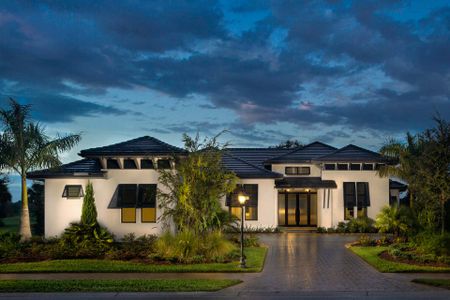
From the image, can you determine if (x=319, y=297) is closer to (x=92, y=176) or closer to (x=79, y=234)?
(x=79, y=234)

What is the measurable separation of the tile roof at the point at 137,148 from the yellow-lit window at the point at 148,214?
2804 millimetres

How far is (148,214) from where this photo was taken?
88.8 feet

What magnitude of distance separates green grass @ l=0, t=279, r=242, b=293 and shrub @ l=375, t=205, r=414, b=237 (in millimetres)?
12876

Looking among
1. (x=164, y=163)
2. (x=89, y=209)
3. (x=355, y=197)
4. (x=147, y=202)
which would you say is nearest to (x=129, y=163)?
(x=164, y=163)

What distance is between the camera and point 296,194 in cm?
3634

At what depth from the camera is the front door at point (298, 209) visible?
36.2m

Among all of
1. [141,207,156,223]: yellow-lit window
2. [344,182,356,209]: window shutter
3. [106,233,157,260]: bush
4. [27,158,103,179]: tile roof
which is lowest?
[106,233,157,260]: bush

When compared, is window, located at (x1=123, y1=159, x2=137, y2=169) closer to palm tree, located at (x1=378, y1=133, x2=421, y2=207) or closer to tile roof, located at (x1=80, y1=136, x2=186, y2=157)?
tile roof, located at (x1=80, y1=136, x2=186, y2=157)

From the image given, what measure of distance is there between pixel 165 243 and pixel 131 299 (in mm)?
6639

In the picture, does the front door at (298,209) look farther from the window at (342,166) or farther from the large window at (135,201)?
the large window at (135,201)

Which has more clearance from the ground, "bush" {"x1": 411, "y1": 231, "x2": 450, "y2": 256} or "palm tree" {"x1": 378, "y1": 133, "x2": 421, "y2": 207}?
"palm tree" {"x1": 378, "y1": 133, "x2": 421, "y2": 207}

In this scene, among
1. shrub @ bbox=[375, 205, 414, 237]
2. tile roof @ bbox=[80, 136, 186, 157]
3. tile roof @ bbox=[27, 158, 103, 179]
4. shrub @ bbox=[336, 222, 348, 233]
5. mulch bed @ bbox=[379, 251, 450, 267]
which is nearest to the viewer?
mulch bed @ bbox=[379, 251, 450, 267]

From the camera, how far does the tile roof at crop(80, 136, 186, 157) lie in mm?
26328

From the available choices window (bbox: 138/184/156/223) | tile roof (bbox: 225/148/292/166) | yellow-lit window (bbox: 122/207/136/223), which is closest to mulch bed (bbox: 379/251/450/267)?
window (bbox: 138/184/156/223)
